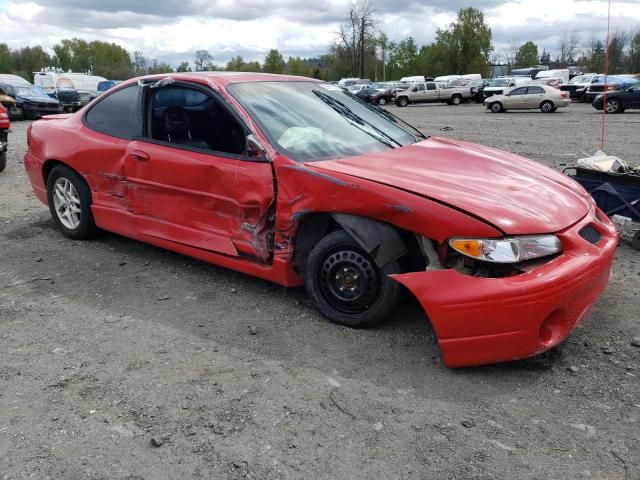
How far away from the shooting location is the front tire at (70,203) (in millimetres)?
5309

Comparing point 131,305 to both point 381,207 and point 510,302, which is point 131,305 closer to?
point 381,207

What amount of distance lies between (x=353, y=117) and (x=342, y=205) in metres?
1.28

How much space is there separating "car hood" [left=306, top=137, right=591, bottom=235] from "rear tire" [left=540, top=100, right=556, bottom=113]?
24.8m

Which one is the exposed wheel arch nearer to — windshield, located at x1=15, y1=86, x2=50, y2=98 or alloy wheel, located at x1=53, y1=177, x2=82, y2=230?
alloy wheel, located at x1=53, y1=177, x2=82, y2=230

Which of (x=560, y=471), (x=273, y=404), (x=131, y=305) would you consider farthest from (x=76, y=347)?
(x=560, y=471)

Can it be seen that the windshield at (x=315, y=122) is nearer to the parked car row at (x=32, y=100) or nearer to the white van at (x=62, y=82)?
the parked car row at (x=32, y=100)

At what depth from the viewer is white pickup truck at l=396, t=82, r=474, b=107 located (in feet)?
126

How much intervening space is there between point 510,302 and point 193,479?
1703mm

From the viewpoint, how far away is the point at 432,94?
38.5 m

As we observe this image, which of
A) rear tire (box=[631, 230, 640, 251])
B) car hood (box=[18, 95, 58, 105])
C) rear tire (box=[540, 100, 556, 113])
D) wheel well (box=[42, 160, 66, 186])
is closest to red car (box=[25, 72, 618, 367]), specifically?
wheel well (box=[42, 160, 66, 186])

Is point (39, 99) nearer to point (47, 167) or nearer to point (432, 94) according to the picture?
point (47, 167)

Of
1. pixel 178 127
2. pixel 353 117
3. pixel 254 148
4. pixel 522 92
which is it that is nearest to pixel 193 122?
pixel 178 127

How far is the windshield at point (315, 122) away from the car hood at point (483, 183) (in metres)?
0.18

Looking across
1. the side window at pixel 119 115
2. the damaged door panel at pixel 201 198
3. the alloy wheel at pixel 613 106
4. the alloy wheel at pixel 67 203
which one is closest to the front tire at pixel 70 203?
the alloy wheel at pixel 67 203
